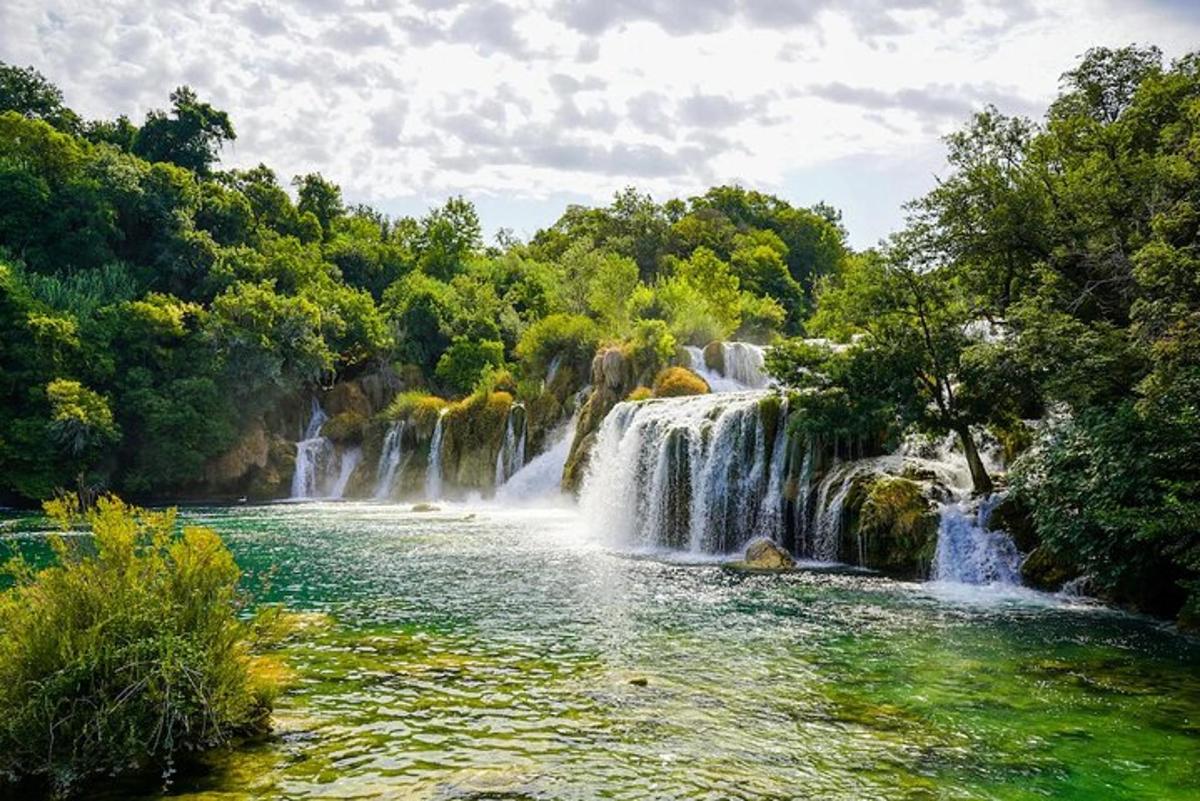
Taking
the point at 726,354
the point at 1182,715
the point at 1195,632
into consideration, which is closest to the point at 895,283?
the point at 1195,632

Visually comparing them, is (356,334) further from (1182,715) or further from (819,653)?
(1182,715)

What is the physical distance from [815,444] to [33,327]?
33209 mm

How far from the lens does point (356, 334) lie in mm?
47500

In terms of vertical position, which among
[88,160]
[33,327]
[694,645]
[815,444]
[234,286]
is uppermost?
→ [88,160]

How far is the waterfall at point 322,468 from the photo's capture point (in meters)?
41.0

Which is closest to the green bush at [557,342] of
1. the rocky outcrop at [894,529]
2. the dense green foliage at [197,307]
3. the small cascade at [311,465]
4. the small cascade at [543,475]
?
the dense green foliage at [197,307]

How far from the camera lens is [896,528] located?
1722cm

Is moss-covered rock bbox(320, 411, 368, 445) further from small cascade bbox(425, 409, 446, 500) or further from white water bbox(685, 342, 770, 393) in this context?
white water bbox(685, 342, 770, 393)

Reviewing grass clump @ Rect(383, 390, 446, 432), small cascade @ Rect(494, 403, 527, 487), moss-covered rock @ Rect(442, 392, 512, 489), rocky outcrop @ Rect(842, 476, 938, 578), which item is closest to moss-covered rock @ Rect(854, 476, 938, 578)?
rocky outcrop @ Rect(842, 476, 938, 578)

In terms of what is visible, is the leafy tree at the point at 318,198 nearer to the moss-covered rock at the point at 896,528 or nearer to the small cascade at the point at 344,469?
the small cascade at the point at 344,469

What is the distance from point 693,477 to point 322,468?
2613 centimetres

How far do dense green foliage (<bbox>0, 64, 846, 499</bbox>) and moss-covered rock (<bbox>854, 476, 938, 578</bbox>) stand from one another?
1686cm

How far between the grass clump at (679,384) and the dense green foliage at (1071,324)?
1022 cm

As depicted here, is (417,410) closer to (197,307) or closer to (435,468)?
(435,468)
